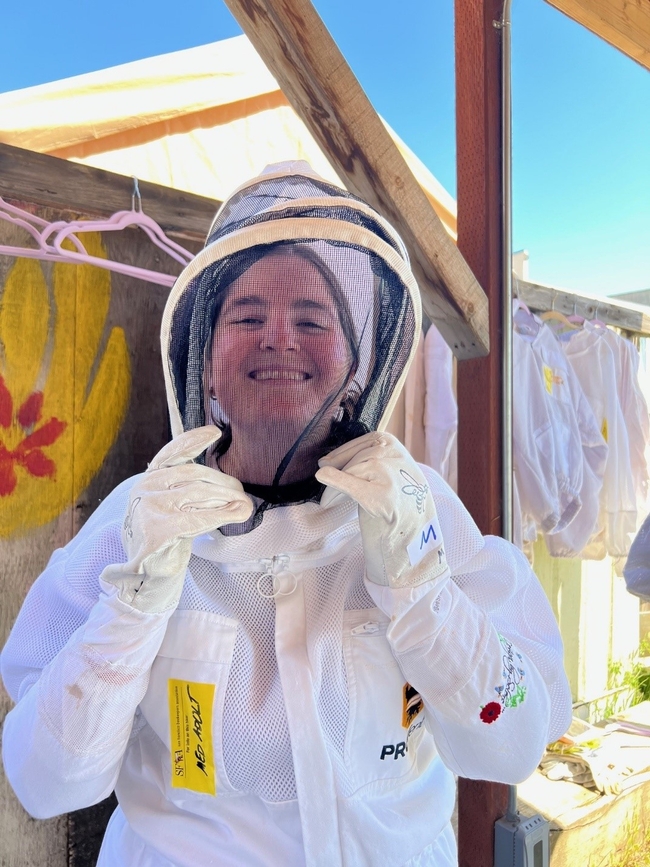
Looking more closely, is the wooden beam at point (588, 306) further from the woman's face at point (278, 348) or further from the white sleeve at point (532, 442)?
the woman's face at point (278, 348)

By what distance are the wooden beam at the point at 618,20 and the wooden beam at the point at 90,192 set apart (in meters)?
1.38

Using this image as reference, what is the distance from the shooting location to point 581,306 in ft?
12.6

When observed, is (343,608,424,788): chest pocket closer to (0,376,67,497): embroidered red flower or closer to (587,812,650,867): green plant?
(0,376,67,497): embroidered red flower

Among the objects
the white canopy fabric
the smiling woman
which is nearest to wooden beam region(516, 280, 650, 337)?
the white canopy fabric

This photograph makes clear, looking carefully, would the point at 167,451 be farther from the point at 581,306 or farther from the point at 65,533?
the point at 581,306

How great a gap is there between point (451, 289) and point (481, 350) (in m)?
0.27

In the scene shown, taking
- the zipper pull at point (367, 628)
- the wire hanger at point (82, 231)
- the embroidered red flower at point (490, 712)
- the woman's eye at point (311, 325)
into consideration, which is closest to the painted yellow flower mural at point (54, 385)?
the wire hanger at point (82, 231)

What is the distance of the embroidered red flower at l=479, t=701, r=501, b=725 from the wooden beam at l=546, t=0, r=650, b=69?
2.18 m

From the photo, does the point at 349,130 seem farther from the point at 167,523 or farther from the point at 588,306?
the point at 588,306

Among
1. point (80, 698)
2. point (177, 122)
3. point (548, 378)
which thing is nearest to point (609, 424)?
point (548, 378)

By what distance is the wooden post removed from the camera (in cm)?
201

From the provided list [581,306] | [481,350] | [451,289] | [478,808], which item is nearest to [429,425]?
[481,350]

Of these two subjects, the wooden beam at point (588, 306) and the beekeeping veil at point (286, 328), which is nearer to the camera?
the beekeeping veil at point (286, 328)

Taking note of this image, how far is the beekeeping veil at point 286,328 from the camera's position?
1.11 meters
